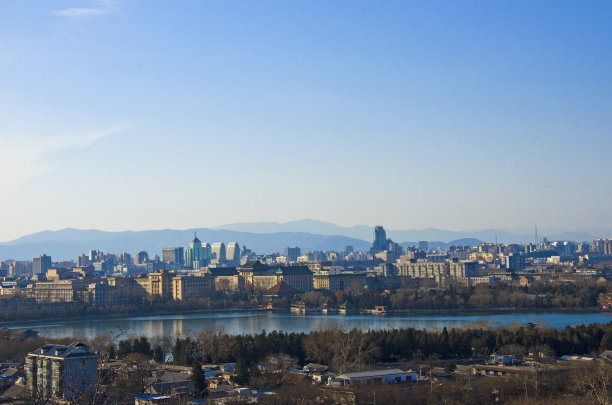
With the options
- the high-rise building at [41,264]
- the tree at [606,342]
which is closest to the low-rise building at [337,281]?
the tree at [606,342]

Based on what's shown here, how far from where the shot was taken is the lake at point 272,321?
25156 millimetres

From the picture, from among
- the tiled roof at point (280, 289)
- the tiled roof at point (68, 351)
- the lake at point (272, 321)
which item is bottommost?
the lake at point (272, 321)

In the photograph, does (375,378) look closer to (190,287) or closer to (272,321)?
(272,321)

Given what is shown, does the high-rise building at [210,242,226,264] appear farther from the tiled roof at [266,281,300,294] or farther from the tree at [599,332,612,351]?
the tree at [599,332,612,351]

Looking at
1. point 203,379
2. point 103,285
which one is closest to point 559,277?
point 103,285

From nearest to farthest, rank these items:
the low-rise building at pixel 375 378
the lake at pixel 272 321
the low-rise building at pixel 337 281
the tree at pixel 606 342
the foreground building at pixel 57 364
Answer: the foreground building at pixel 57 364 → the low-rise building at pixel 375 378 → the tree at pixel 606 342 → the lake at pixel 272 321 → the low-rise building at pixel 337 281

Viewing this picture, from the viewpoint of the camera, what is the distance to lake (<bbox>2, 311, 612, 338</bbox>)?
2516 cm

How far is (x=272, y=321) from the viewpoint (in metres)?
29.2

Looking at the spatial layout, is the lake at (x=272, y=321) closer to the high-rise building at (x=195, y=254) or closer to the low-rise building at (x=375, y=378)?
the low-rise building at (x=375, y=378)

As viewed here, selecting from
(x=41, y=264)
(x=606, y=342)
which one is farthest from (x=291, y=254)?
(x=606, y=342)

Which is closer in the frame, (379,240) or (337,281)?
(337,281)

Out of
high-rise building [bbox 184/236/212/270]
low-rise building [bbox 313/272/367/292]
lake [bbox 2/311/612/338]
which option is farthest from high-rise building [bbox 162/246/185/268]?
lake [bbox 2/311/612/338]

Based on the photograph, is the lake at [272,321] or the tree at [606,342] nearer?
the tree at [606,342]

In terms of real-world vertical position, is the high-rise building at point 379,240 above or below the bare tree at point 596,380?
above
